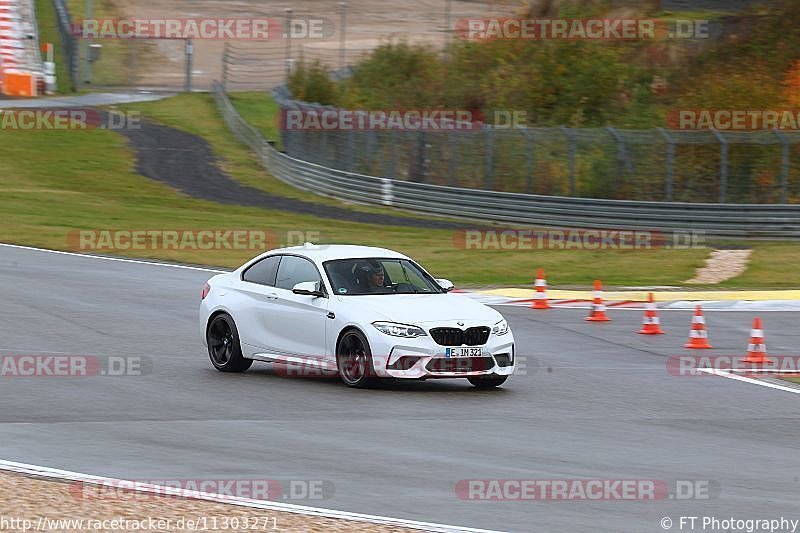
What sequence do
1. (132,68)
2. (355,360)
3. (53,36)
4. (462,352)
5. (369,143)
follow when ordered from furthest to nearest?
(53,36) → (132,68) → (369,143) → (355,360) → (462,352)

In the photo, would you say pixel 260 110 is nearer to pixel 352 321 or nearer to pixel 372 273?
pixel 372 273

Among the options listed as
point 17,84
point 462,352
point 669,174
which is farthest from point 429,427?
point 17,84

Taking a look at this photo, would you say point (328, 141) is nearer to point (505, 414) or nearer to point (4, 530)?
point (505, 414)

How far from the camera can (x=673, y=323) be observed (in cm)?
2167

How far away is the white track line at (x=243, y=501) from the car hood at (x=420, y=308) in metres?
4.95

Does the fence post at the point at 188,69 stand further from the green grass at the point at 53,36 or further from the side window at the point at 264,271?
the side window at the point at 264,271

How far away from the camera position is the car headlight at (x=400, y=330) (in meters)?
14.2

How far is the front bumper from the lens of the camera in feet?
46.7

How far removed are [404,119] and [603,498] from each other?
1322 inches

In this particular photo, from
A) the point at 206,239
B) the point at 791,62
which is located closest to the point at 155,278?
the point at 206,239

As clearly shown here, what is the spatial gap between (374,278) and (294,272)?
3.27 ft

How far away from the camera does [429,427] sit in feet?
40.7

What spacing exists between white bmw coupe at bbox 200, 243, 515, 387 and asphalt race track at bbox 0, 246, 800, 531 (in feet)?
1.00

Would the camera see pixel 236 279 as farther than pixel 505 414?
Yes
